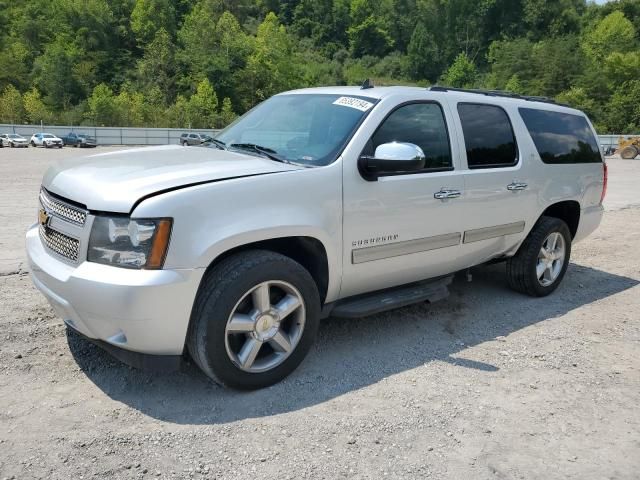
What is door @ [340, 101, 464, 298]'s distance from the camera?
3.75m

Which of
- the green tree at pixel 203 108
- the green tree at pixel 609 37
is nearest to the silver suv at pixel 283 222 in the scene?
the green tree at pixel 203 108

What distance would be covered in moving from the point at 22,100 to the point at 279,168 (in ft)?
253

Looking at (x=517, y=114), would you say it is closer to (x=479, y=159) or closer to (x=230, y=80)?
(x=479, y=159)

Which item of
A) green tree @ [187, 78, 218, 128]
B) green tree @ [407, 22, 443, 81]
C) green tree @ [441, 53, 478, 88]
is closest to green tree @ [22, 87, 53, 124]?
green tree @ [187, 78, 218, 128]

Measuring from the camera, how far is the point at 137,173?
3.24m

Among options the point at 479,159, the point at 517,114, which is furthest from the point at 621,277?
the point at 479,159

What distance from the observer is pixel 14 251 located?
20.8ft

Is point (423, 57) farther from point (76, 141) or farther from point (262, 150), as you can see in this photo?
point (262, 150)

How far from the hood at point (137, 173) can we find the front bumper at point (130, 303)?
14.5 inches

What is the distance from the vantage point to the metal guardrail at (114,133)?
51.7 metres

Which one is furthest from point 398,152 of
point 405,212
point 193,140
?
point 193,140

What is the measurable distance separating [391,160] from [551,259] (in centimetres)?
276

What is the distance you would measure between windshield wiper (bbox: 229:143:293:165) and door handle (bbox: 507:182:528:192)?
7.00ft

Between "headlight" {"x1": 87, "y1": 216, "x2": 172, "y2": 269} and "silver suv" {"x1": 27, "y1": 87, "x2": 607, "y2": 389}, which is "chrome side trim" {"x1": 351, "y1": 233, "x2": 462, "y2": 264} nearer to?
"silver suv" {"x1": 27, "y1": 87, "x2": 607, "y2": 389}
